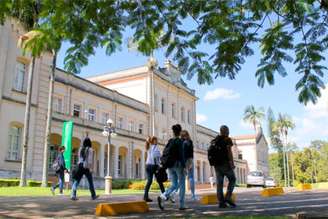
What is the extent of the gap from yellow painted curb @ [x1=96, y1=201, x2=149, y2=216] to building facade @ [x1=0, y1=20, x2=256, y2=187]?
2779mm

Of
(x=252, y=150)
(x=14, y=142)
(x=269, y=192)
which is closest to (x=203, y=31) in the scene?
(x=269, y=192)

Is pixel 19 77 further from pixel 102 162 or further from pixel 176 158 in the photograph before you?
pixel 176 158

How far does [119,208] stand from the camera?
27.9 ft

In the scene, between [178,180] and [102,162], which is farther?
[102,162]

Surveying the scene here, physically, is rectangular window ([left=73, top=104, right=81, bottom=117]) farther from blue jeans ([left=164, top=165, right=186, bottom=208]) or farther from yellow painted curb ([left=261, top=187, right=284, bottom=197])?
blue jeans ([left=164, top=165, right=186, bottom=208])

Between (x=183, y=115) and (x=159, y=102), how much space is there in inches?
298

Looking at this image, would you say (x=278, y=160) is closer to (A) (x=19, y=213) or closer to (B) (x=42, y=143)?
(B) (x=42, y=143)

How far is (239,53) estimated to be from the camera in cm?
733

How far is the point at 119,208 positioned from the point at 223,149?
108 inches

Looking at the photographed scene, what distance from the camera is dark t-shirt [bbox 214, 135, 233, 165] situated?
9453 millimetres

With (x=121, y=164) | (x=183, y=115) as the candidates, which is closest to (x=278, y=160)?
(x=183, y=115)

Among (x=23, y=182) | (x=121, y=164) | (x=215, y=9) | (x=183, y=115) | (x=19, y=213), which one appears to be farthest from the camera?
(x=183, y=115)

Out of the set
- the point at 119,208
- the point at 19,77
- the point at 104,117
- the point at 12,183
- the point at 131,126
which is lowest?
the point at 119,208

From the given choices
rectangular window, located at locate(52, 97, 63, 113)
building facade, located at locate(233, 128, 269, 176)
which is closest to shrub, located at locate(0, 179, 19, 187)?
rectangular window, located at locate(52, 97, 63, 113)
